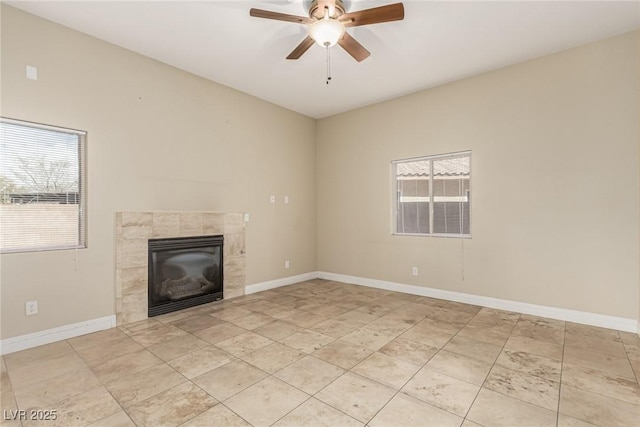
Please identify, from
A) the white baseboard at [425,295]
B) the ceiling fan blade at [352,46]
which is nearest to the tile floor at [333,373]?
the white baseboard at [425,295]

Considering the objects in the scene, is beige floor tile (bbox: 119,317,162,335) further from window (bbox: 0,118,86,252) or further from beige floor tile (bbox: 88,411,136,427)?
beige floor tile (bbox: 88,411,136,427)

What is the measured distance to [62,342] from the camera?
3.03 metres

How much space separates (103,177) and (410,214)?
4.32 metres

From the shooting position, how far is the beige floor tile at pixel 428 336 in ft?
9.83

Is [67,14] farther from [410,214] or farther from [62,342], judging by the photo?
[410,214]

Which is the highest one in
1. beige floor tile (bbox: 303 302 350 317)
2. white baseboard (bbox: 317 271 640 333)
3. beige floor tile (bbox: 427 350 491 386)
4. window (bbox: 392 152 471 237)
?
window (bbox: 392 152 471 237)

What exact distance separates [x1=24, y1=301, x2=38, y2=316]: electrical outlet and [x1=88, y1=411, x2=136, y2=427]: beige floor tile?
1.83 metres

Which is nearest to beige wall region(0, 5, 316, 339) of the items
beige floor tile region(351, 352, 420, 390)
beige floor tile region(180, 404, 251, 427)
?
beige floor tile region(180, 404, 251, 427)

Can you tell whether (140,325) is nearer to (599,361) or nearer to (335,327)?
(335,327)

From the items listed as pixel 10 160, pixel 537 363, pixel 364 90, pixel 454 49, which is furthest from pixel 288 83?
pixel 537 363

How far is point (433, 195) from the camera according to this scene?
479 cm

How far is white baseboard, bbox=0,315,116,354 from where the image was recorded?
2.81 m

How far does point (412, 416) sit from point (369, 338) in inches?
48.0

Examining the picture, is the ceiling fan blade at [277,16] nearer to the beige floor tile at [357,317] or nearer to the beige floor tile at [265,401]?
the beige floor tile at [265,401]
